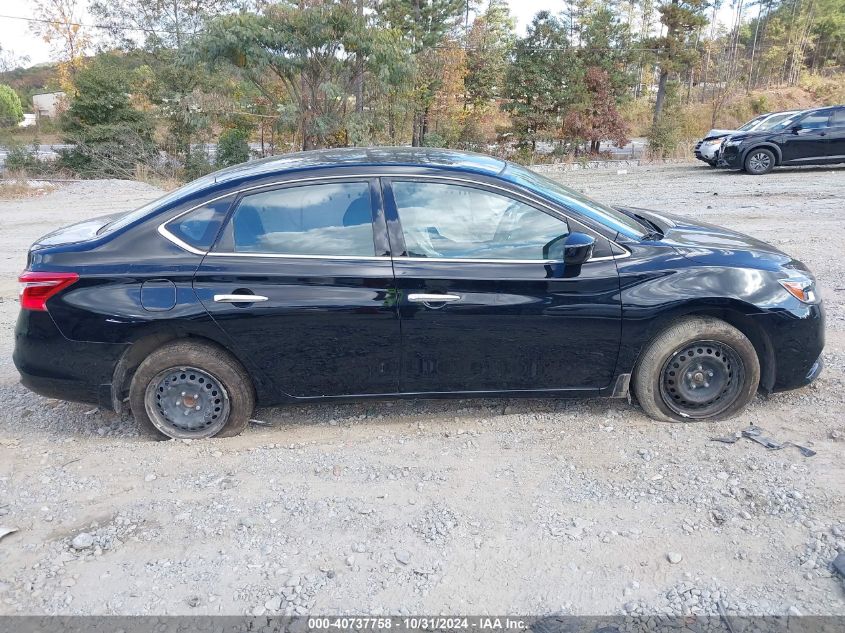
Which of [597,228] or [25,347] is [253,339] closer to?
[25,347]

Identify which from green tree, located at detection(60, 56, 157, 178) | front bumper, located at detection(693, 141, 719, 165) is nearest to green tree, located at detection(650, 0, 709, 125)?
front bumper, located at detection(693, 141, 719, 165)

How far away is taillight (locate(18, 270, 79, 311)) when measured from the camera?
370 cm

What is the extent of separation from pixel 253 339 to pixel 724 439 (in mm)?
2799

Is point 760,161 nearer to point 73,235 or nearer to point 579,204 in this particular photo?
point 579,204

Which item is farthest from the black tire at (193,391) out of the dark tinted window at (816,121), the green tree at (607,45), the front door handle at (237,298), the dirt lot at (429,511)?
the green tree at (607,45)

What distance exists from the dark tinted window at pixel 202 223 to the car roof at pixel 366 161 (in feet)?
0.62

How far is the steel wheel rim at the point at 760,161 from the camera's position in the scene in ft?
54.1

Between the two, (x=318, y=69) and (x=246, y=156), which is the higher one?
(x=318, y=69)

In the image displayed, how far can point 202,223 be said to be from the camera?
3762 mm

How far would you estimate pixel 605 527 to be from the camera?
10.0 feet

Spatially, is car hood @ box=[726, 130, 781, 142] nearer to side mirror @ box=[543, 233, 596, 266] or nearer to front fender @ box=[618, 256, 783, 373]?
front fender @ box=[618, 256, 783, 373]

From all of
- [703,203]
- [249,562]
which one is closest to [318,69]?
[703,203]

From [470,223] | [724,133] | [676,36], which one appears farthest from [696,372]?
[676,36]

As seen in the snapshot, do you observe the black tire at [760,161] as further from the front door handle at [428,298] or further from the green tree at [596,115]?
the front door handle at [428,298]
